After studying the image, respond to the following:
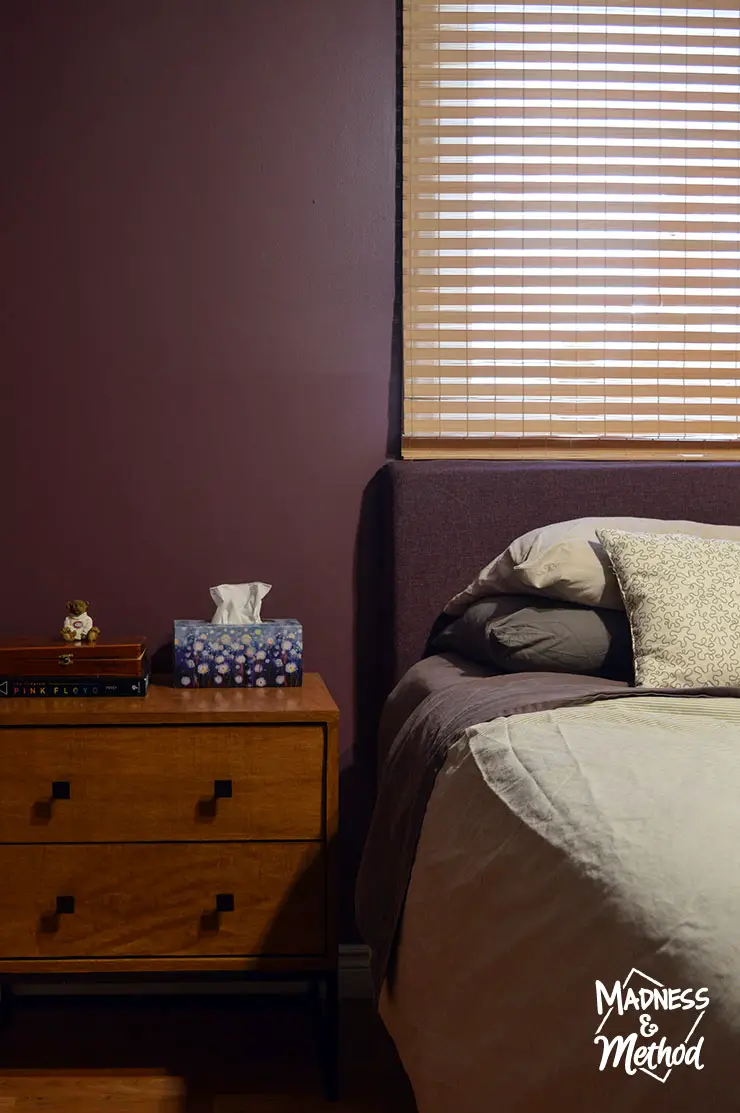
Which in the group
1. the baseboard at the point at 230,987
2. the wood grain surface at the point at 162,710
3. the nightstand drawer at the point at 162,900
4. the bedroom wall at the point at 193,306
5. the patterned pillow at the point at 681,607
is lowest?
the baseboard at the point at 230,987

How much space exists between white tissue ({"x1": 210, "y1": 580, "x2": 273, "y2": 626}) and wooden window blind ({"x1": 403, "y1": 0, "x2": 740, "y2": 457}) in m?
0.48

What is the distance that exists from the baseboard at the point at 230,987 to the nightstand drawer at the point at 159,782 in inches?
22.2

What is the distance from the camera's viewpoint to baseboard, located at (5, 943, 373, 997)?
2.22 metres

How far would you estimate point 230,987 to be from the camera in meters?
2.26

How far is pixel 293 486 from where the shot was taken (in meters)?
2.33

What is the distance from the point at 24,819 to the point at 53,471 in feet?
2.57

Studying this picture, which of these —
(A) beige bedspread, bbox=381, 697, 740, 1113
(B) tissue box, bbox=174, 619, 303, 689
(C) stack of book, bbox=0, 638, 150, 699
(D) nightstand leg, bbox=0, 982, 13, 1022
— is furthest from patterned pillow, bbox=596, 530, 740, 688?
(D) nightstand leg, bbox=0, 982, 13, 1022

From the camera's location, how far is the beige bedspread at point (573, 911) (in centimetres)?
78

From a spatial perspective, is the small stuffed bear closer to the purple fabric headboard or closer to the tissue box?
the tissue box

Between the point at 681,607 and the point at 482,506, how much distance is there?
62cm

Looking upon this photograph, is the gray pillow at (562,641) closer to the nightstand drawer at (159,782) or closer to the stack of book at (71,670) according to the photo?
the nightstand drawer at (159,782)

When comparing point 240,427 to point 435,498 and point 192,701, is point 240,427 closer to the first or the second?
point 435,498

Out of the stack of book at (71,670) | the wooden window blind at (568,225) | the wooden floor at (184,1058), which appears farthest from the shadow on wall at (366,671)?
the stack of book at (71,670)

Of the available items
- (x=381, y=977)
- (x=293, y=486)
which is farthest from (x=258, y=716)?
(x=293, y=486)
